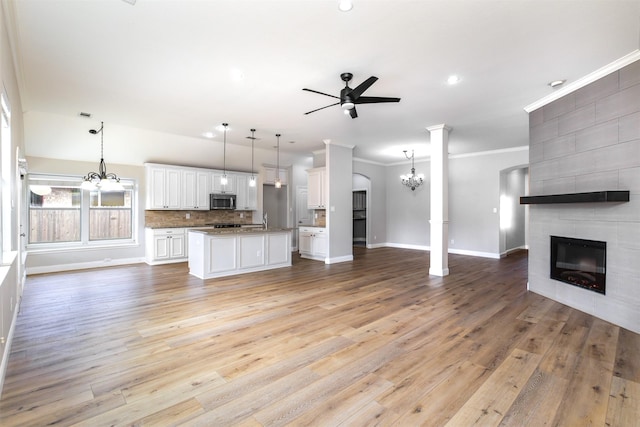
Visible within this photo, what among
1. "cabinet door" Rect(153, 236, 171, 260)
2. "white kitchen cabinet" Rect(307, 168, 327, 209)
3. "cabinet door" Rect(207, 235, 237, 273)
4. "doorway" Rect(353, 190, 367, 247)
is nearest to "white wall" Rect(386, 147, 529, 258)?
"doorway" Rect(353, 190, 367, 247)

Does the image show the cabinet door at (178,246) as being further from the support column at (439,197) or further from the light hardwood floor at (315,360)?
the support column at (439,197)

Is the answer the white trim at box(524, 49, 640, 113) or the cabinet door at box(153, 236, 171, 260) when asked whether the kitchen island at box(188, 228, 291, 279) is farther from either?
the white trim at box(524, 49, 640, 113)

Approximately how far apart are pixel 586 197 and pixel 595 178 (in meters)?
0.39

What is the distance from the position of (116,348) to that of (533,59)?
5.05 meters

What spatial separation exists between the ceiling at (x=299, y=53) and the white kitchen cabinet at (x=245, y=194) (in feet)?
11.2

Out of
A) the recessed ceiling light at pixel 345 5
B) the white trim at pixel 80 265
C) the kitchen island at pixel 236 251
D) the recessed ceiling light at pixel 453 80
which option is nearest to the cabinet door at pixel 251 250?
the kitchen island at pixel 236 251

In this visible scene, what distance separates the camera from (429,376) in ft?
7.63

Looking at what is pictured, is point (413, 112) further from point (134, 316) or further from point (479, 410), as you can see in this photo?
point (134, 316)

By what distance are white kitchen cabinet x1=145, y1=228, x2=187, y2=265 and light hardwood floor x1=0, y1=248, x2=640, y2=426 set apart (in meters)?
2.33

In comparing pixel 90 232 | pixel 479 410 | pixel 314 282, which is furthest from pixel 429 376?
pixel 90 232

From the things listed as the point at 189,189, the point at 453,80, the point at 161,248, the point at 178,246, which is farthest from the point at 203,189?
the point at 453,80

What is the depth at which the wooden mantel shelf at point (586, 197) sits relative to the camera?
3.22 m

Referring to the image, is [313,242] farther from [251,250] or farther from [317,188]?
[251,250]

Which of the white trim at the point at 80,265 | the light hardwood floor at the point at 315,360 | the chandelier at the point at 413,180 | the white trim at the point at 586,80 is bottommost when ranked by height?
the light hardwood floor at the point at 315,360
